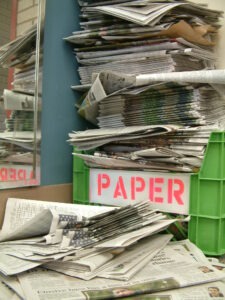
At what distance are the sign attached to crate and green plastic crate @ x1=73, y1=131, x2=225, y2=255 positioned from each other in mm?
27

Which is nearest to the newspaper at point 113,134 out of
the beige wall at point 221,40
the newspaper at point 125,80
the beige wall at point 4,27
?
the newspaper at point 125,80

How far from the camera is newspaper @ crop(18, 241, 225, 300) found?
1.84ft

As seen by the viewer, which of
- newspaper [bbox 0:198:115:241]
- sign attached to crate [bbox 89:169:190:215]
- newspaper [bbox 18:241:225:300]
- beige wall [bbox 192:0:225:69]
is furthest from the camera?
beige wall [bbox 192:0:225:69]

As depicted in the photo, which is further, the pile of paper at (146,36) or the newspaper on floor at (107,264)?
the pile of paper at (146,36)

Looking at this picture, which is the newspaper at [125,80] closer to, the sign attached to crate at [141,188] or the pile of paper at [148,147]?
the pile of paper at [148,147]

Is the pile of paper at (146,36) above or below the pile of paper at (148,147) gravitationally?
above

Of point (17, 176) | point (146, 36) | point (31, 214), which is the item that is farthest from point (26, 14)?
point (31, 214)

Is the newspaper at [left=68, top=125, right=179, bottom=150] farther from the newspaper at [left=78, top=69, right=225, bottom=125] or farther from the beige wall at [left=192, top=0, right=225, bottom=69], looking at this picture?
the beige wall at [left=192, top=0, right=225, bottom=69]

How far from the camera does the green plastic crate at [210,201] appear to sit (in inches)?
32.0

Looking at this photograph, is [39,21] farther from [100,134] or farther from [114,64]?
[100,134]

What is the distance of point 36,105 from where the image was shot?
1.05 metres

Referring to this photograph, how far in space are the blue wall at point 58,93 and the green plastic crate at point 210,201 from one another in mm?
482

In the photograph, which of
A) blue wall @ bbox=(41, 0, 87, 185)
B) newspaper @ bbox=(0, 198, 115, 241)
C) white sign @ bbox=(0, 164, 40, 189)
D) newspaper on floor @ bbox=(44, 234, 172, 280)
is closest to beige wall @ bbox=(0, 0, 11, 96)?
blue wall @ bbox=(41, 0, 87, 185)

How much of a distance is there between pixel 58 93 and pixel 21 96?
0.13 m
